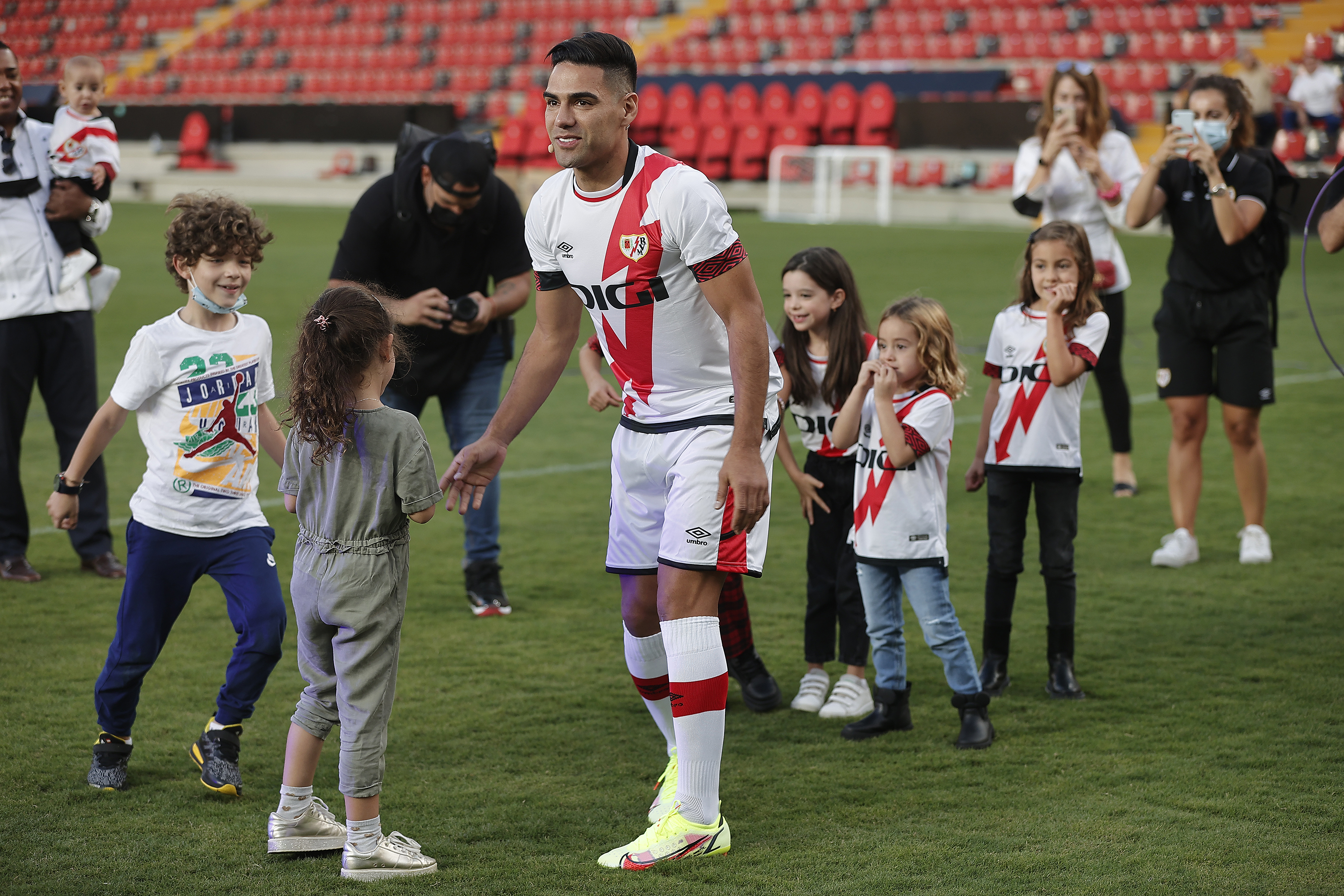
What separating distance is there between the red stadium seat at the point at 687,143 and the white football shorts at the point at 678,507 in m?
22.0

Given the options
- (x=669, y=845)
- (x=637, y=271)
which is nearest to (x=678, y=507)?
(x=637, y=271)

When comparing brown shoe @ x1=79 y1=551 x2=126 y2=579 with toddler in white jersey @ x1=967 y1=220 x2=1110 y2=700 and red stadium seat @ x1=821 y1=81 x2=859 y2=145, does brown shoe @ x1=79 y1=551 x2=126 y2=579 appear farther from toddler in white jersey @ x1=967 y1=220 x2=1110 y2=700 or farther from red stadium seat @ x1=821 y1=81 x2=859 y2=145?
red stadium seat @ x1=821 y1=81 x2=859 y2=145

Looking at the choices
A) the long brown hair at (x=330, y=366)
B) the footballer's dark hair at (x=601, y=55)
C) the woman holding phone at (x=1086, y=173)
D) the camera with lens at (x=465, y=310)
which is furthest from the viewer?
the woman holding phone at (x=1086, y=173)

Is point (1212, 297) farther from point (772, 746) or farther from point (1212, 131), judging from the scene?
point (772, 746)

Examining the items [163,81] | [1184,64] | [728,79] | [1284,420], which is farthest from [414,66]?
[1284,420]

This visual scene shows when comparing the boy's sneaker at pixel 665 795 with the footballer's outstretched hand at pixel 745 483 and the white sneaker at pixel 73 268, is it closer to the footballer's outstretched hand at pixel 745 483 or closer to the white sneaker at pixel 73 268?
the footballer's outstretched hand at pixel 745 483

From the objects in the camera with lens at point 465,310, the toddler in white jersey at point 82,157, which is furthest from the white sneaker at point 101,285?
the camera with lens at point 465,310

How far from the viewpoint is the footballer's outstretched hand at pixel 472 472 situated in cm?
327

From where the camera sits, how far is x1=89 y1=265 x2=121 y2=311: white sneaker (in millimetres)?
5688

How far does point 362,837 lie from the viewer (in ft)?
9.91

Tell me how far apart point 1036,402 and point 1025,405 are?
0.03 m

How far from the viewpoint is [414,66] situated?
110 feet

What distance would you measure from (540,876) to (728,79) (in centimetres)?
2469

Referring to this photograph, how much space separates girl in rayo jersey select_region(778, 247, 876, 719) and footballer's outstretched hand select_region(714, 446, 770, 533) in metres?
0.95
